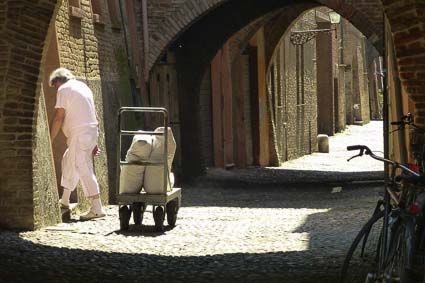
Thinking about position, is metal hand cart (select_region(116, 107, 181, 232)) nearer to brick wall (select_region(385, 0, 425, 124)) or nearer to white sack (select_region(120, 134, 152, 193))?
white sack (select_region(120, 134, 152, 193))

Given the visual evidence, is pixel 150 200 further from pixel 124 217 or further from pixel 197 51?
pixel 197 51

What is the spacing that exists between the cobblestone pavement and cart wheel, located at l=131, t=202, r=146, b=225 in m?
0.08

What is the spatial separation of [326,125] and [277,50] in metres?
12.7

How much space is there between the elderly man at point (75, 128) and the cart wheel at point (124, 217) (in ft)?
2.68

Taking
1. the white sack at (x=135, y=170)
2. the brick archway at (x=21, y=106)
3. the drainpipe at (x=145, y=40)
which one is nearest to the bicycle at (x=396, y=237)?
the brick archway at (x=21, y=106)

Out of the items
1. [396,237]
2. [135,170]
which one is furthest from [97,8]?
[396,237]

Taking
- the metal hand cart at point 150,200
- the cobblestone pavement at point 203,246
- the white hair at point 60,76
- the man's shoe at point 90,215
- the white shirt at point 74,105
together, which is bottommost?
the cobblestone pavement at point 203,246

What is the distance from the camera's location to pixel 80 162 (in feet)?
41.1

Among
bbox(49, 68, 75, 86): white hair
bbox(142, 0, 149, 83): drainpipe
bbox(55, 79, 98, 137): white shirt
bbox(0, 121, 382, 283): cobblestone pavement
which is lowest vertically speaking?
bbox(0, 121, 382, 283): cobblestone pavement

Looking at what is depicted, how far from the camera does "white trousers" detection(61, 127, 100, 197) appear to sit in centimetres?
1253

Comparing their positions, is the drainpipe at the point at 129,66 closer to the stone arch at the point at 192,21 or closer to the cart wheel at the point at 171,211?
the stone arch at the point at 192,21

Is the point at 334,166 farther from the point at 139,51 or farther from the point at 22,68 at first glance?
the point at 22,68

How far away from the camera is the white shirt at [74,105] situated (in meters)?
12.4

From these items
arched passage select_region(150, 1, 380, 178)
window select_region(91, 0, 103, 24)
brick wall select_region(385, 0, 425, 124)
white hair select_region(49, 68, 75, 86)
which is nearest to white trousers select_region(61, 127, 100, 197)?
white hair select_region(49, 68, 75, 86)
